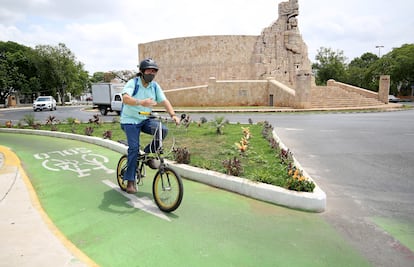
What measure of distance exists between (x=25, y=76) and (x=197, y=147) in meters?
54.5

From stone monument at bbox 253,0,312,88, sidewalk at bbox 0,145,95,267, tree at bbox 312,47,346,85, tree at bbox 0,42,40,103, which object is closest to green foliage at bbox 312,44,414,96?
tree at bbox 312,47,346,85

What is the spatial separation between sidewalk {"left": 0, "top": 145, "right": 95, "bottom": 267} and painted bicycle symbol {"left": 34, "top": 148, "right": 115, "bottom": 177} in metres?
1.40

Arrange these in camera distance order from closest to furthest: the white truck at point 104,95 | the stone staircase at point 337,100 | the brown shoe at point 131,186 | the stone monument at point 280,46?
1. the brown shoe at point 131,186
2. the white truck at point 104,95
3. the stone staircase at point 337,100
4. the stone monument at point 280,46

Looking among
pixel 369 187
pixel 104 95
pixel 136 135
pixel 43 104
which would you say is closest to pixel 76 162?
pixel 136 135

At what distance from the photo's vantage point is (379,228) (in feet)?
11.2

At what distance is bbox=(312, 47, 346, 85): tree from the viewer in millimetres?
52719

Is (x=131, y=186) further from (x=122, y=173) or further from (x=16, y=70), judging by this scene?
(x=16, y=70)

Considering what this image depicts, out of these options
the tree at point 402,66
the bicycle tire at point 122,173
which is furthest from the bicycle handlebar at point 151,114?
the tree at point 402,66

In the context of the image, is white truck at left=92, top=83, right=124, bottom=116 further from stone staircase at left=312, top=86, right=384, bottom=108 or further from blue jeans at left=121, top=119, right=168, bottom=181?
blue jeans at left=121, top=119, right=168, bottom=181

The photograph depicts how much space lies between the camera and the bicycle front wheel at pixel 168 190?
370cm

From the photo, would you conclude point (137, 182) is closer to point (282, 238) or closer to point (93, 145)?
point (282, 238)

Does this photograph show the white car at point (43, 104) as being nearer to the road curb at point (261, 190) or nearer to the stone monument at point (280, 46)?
the stone monument at point (280, 46)

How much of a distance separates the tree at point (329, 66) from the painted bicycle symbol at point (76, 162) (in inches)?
2086

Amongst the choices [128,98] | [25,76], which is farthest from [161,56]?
[128,98]
